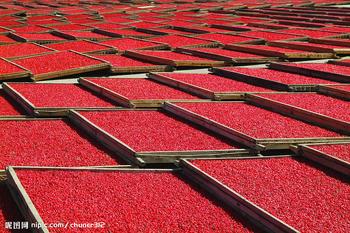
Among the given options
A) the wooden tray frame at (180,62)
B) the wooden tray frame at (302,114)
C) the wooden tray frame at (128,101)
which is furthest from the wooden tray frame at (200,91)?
the wooden tray frame at (180,62)

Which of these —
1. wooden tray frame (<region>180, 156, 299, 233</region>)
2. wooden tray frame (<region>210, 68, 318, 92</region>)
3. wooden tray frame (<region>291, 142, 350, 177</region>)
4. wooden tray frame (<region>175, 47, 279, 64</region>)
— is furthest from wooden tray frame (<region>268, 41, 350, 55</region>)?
wooden tray frame (<region>180, 156, 299, 233</region>)

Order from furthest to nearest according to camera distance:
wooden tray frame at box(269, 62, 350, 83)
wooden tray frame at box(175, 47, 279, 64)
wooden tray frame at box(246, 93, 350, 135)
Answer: wooden tray frame at box(175, 47, 279, 64)
wooden tray frame at box(269, 62, 350, 83)
wooden tray frame at box(246, 93, 350, 135)

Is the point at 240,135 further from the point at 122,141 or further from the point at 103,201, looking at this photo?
the point at 103,201

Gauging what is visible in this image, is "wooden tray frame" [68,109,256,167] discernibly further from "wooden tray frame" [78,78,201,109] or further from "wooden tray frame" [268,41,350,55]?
"wooden tray frame" [268,41,350,55]

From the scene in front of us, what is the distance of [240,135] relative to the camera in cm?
697

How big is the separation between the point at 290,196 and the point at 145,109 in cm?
383

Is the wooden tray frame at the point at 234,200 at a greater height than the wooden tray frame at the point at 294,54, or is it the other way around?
the wooden tray frame at the point at 294,54

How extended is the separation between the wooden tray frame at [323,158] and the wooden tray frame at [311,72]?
14.6 feet

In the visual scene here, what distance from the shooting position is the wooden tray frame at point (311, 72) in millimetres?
10502

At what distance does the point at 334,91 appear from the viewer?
9234 mm

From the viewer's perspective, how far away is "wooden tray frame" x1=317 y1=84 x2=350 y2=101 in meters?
9.03

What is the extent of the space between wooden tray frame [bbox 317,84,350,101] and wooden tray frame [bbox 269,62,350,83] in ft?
3.01

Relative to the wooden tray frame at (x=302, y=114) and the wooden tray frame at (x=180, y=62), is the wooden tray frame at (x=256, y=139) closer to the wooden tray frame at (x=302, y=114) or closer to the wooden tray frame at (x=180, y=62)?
the wooden tray frame at (x=302, y=114)

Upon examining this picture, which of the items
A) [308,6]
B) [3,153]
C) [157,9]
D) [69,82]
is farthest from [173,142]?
[308,6]
